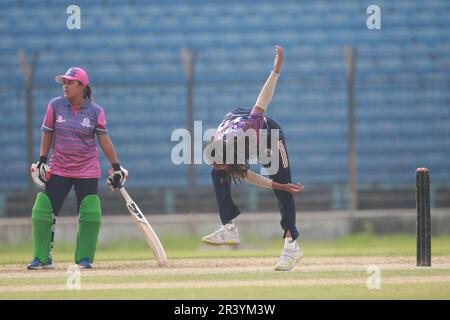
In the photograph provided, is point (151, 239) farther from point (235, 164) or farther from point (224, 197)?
point (235, 164)

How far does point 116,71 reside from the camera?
19250 millimetres

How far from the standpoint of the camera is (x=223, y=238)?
984cm

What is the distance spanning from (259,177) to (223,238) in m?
0.64

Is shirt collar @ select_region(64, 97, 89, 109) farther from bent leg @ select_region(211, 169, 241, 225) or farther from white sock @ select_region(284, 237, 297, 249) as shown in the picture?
white sock @ select_region(284, 237, 297, 249)

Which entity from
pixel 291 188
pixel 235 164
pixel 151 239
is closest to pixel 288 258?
pixel 291 188

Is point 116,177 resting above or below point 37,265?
above

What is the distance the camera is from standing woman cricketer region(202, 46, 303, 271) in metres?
9.55

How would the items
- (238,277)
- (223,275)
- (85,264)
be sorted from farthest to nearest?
(85,264)
(223,275)
(238,277)

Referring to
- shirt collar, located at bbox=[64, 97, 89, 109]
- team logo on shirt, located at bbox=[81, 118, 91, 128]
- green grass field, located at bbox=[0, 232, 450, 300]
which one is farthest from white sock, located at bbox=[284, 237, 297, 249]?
shirt collar, located at bbox=[64, 97, 89, 109]

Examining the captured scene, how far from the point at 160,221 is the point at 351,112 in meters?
3.15

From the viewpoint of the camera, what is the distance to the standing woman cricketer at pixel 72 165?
10.5 metres

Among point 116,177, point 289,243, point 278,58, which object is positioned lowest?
point 289,243
